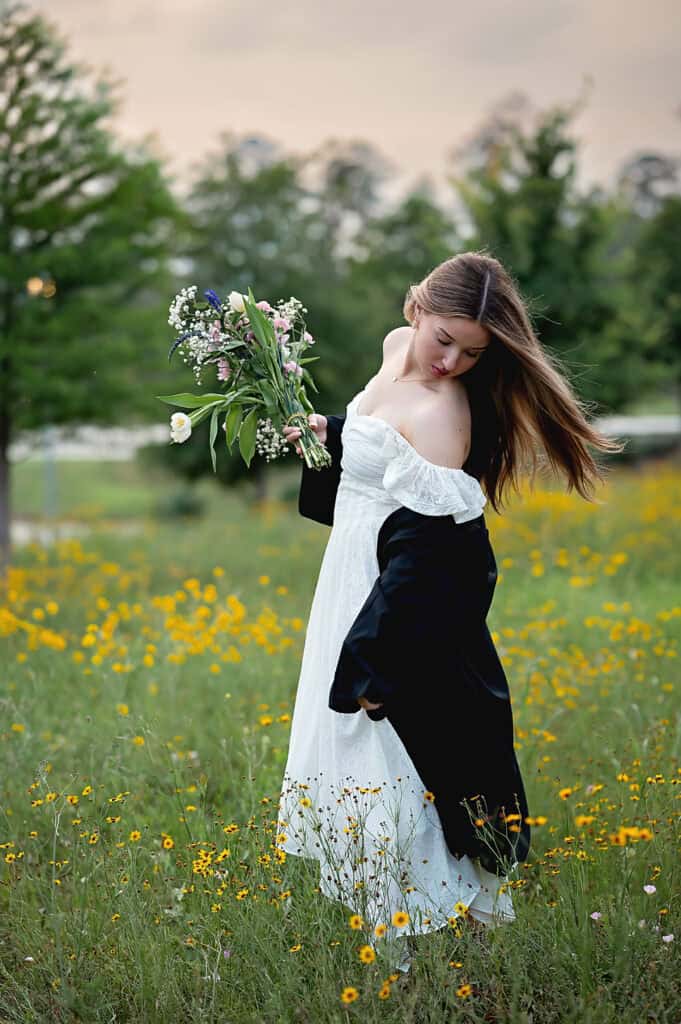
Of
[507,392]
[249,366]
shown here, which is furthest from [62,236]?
[507,392]

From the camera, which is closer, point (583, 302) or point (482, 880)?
point (482, 880)

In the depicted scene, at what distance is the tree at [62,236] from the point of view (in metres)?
9.16

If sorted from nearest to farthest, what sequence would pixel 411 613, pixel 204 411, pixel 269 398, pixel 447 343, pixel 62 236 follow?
1. pixel 411 613
2. pixel 447 343
3. pixel 204 411
4. pixel 269 398
5. pixel 62 236

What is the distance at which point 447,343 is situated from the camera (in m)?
2.80

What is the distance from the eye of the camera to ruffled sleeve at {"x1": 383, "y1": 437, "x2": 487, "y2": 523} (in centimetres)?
271

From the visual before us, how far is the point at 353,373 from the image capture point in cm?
1577

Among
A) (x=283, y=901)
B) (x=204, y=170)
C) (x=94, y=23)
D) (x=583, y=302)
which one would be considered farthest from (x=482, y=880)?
(x=204, y=170)

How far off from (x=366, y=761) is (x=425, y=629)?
45 cm

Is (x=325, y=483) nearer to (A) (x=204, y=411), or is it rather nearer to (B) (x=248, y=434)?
(B) (x=248, y=434)

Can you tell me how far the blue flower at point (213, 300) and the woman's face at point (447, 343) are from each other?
0.63 metres

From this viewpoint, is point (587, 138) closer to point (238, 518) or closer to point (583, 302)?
point (583, 302)

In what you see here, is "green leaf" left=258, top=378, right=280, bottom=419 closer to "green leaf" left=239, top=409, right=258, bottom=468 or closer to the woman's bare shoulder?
"green leaf" left=239, top=409, right=258, bottom=468

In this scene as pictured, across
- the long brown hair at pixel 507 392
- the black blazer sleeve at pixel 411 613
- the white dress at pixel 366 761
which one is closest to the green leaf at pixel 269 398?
the white dress at pixel 366 761

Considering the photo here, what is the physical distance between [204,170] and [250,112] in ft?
7.41
